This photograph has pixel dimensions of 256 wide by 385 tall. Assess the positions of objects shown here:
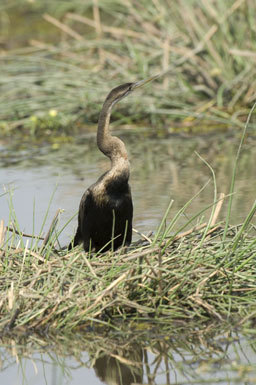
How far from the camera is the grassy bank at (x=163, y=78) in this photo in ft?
34.2

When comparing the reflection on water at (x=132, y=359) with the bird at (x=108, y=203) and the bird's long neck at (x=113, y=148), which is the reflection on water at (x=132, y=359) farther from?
the bird's long neck at (x=113, y=148)

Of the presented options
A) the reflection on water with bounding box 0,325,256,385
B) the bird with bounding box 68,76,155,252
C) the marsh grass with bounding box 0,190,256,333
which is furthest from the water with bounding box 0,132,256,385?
the bird with bounding box 68,76,155,252

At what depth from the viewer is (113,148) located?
5.25m

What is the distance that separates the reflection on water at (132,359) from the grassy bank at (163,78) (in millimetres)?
6052

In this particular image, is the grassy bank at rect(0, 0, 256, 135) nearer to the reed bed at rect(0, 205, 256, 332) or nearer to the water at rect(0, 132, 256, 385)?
the water at rect(0, 132, 256, 385)

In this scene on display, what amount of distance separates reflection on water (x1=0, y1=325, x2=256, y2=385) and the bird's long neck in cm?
115

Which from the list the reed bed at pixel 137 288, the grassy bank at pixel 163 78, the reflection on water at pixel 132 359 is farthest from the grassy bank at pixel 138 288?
the grassy bank at pixel 163 78

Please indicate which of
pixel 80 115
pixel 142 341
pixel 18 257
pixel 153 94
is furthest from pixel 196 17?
pixel 142 341

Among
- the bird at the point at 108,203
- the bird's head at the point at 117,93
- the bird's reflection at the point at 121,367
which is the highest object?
the bird's head at the point at 117,93

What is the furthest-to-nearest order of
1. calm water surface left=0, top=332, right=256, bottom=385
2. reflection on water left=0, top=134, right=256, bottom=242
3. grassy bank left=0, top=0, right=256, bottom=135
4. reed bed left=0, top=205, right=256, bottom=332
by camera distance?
grassy bank left=0, top=0, right=256, bottom=135 → reflection on water left=0, top=134, right=256, bottom=242 → reed bed left=0, top=205, right=256, bottom=332 → calm water surface left=0, top=332, right=256, bottom=385

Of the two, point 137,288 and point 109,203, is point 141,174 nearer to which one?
point 109,203

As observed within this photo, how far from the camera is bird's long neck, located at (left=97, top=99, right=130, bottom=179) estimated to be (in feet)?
17.0

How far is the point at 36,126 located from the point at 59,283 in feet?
21.3

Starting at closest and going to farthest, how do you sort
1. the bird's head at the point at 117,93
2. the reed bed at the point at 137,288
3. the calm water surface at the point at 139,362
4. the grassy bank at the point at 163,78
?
the calm water surface at the point at 139,362, the reed bed at the point at 137,288, the bird's head at the point at 117,93, the grassy bank at the point at 163,78
